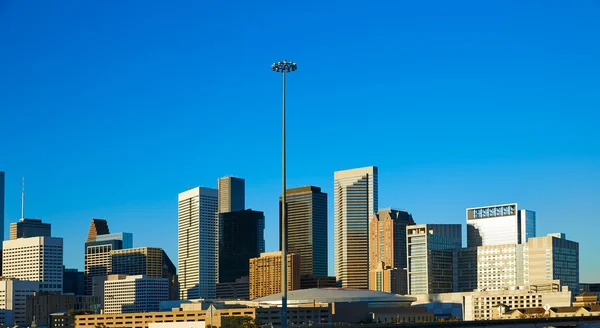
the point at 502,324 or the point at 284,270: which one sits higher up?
the point at 284,270

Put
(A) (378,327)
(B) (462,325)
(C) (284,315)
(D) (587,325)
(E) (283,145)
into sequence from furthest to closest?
1. (D) (587,325)
2. (B) (462,325)
3. (A) (378,327)
4. (E) (283,145)
5. (C) (284,315)

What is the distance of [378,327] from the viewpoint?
157875 mm

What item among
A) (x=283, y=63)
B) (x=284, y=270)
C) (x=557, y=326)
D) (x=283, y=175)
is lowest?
(x=557, y=326)

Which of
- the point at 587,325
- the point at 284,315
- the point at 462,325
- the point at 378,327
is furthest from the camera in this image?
the point at 587,325

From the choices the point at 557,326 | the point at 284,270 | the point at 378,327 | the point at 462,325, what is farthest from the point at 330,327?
the point at 284,270

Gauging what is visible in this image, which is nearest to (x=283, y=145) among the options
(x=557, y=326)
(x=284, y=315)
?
(x=284, y=315)

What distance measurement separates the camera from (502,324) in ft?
594

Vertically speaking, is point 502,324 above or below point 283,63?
below

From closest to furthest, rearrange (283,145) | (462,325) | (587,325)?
(283,145)
(462,325)
(587,325)

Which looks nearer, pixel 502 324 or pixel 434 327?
pixel 434 327

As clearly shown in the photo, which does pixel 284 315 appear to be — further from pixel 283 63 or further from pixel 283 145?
pixel 283 63

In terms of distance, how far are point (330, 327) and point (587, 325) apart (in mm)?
52779

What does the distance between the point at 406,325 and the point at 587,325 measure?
44.5 metres

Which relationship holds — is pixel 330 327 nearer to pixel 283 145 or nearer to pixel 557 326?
pixel 557 326
